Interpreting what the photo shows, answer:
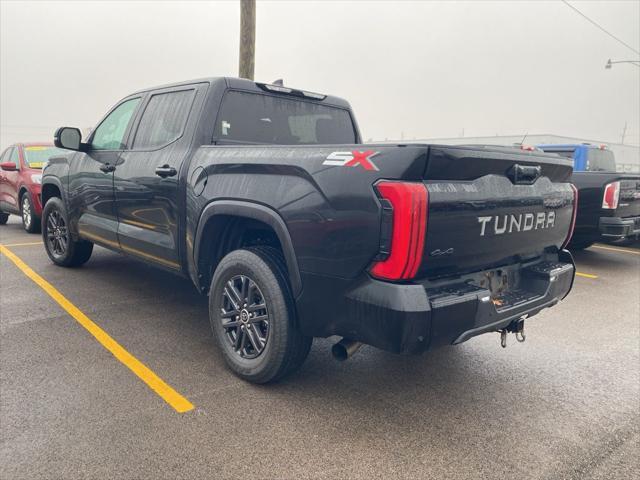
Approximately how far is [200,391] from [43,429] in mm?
838

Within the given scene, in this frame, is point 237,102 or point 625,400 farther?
point 237,102

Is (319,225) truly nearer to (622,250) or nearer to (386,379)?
(386,379)

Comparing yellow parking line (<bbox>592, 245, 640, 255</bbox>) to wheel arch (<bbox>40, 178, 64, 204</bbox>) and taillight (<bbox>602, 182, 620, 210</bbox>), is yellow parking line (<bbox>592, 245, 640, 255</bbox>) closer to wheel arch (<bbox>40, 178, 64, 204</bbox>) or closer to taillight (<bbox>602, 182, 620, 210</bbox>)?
taillight (<bbox>602, 182, 620, 210</bbox>)

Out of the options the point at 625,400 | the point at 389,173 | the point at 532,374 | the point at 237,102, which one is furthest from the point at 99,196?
the point at 625,400

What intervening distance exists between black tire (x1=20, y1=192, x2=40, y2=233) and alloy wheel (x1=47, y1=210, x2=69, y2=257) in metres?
3.12

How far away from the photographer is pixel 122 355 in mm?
3516

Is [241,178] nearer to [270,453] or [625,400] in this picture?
[270,453]

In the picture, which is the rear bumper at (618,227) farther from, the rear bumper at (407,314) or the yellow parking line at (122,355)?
the yellow parking line at (122,355)

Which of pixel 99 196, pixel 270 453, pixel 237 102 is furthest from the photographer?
pixel 99 196

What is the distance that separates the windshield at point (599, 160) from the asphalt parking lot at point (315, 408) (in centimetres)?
598

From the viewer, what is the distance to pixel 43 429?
255 cm

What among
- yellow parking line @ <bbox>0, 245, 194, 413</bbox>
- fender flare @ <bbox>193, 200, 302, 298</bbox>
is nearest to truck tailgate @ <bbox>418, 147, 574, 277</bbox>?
fender flare @ <bbox>193, 200, 302, 298</bbox>

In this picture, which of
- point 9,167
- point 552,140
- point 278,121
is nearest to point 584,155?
point 278,121

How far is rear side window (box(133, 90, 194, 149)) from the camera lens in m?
3.81
